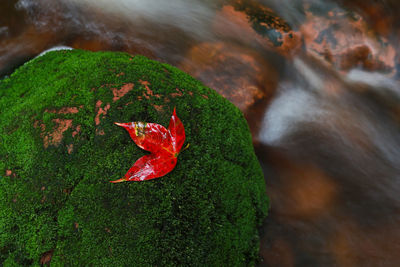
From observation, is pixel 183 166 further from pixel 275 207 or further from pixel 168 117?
pixel 275 207

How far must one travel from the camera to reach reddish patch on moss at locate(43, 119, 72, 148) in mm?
2117

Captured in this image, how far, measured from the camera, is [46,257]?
197 centimetres

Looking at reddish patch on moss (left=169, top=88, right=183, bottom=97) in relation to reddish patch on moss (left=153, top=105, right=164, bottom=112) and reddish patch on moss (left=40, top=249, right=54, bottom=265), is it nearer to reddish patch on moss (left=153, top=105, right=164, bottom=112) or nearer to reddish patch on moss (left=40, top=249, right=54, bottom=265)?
reddish patch on moss (left=153, top=105, right=164, bottom=112)

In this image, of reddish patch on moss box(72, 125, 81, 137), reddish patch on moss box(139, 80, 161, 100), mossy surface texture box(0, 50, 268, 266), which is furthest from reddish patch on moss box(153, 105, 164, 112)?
reddish patch on moss box(72, 125, 81, 137)

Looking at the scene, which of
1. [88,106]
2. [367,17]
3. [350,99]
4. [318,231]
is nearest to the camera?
[88,106]

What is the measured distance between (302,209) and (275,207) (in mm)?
361

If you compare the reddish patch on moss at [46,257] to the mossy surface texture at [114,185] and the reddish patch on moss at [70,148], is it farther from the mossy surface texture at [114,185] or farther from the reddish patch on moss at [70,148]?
the reddish patch on moss at [70,148]

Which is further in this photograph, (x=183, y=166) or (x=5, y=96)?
(x=5, y=96)

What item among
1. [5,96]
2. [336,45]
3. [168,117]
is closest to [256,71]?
[336,45]

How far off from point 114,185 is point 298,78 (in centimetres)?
343

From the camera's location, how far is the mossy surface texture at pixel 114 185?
75.9 inches

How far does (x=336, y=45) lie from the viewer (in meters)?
4.39

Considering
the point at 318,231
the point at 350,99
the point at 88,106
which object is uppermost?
the point at 88,106

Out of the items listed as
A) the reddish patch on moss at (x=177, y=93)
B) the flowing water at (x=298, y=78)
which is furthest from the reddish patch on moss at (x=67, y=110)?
the flowing water at (x=298, y=78)
